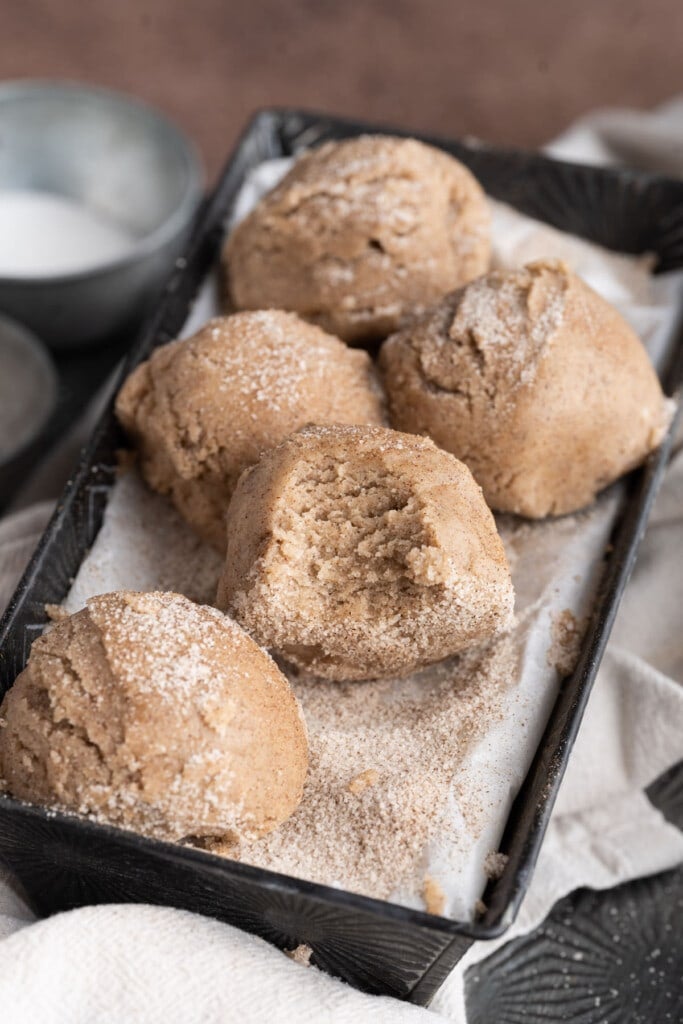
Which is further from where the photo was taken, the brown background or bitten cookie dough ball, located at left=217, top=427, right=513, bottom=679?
the brown background

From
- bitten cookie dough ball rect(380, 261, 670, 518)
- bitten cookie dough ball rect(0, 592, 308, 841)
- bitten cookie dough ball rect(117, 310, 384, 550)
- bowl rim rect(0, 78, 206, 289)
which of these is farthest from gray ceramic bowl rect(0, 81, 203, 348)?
bitten cookie dough ball rect(0, 592, 308, 841)

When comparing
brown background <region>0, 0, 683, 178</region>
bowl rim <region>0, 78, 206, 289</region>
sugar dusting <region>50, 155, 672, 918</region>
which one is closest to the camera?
sugar dusting <region>50, 155, 672, 918</region>

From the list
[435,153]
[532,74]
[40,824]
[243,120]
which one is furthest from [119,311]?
[532,74]

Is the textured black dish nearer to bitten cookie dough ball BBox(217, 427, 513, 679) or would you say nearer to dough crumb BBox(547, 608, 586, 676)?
dough crumb BBox(547, 608, 586, 676)

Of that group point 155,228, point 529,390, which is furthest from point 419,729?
point 155,228

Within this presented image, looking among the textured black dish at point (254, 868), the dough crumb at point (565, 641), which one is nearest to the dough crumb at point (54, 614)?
the textured black dish at point (254, 868)

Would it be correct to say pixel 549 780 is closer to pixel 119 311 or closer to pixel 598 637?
pixel 598 637

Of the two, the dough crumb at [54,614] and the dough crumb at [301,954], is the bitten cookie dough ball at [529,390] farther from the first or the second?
the dough crumb at [301,954]
